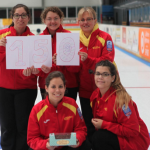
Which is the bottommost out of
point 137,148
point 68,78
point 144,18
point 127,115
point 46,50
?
point 137,148

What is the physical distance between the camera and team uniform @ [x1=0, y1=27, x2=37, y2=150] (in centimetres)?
231

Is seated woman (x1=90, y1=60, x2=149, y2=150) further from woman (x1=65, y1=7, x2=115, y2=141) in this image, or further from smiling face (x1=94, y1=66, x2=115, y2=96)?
woman (x1=65, y1=7, x2=115, y2=141)

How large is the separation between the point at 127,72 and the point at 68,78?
4.63 meters

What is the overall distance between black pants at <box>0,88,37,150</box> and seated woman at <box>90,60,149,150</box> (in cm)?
71

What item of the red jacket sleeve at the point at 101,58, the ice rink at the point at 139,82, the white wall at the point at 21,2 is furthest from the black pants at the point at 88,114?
the white wall at the point at 21,2

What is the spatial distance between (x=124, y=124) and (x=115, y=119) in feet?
0.32

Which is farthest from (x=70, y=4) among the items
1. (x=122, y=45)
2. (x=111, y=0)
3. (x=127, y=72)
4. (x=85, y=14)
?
(x=85, y=14)

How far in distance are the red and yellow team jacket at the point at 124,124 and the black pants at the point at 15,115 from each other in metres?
0.75

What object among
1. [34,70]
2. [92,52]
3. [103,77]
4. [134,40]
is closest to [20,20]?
[34,70]

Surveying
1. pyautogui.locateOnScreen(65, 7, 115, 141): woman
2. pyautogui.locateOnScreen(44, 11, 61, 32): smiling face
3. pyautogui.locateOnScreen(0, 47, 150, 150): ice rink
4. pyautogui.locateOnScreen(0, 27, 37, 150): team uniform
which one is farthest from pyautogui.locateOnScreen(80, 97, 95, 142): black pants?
pyautogui.locateOnScreen(0, 47, 150, 150): ice rink

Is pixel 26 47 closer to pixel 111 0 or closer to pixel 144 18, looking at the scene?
pixel 144 18

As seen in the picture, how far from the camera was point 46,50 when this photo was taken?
2295 millimetres

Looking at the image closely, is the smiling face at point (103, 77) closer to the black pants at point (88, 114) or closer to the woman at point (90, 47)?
the woman at point (90, 47)

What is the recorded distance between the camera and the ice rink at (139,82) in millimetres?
3875
